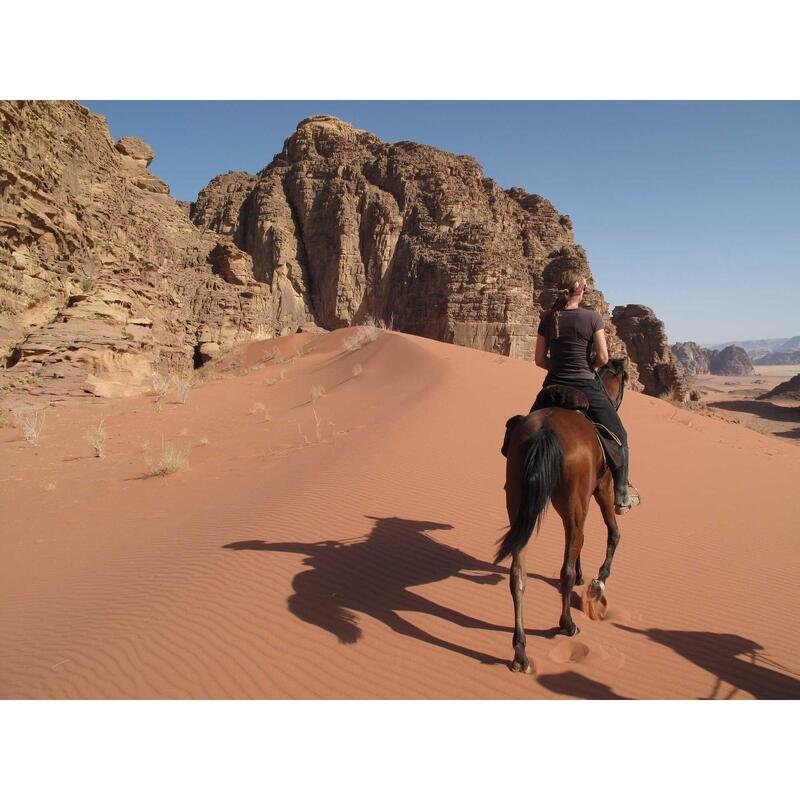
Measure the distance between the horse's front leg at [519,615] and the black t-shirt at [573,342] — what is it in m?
1.64

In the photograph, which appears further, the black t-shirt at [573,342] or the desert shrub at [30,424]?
the desert shrub at [30,424]

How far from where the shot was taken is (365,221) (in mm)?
44781

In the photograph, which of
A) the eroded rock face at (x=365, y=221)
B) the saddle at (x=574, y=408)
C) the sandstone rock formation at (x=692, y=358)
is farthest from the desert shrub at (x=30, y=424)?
the sandstone rock formation at (x=692, y=358)

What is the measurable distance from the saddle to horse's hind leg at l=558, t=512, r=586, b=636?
0.67 metres

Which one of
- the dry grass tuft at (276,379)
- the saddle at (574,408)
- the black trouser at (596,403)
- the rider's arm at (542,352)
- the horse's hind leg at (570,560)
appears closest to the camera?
the horse's hind leg at (570,560)

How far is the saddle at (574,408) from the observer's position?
3525 millimetres

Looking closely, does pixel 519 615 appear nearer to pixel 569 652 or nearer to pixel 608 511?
pixel 569 652

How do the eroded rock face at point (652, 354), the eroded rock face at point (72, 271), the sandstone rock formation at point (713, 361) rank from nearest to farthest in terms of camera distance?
the eroded rock face at point (72, 271)
the eroded rock face at point (652, 354)
the sandstone rock formation at point (713, 361)

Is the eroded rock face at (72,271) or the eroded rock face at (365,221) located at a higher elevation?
the eroded rock face at (365,221)

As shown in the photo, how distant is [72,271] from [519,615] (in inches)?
719

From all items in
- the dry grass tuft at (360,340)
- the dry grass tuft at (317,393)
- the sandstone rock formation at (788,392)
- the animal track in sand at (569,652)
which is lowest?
the animal track in sand at (569,652)

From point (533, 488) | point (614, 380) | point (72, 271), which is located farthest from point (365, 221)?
point (533, 488)

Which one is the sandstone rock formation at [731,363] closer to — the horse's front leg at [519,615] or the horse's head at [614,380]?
the horse's head at [614,380]

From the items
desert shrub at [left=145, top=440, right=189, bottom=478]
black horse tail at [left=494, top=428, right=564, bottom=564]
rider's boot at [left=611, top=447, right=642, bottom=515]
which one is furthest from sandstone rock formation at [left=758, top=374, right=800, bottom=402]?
desert shrub at [left=145, top=440, right=189, bottom=478]
